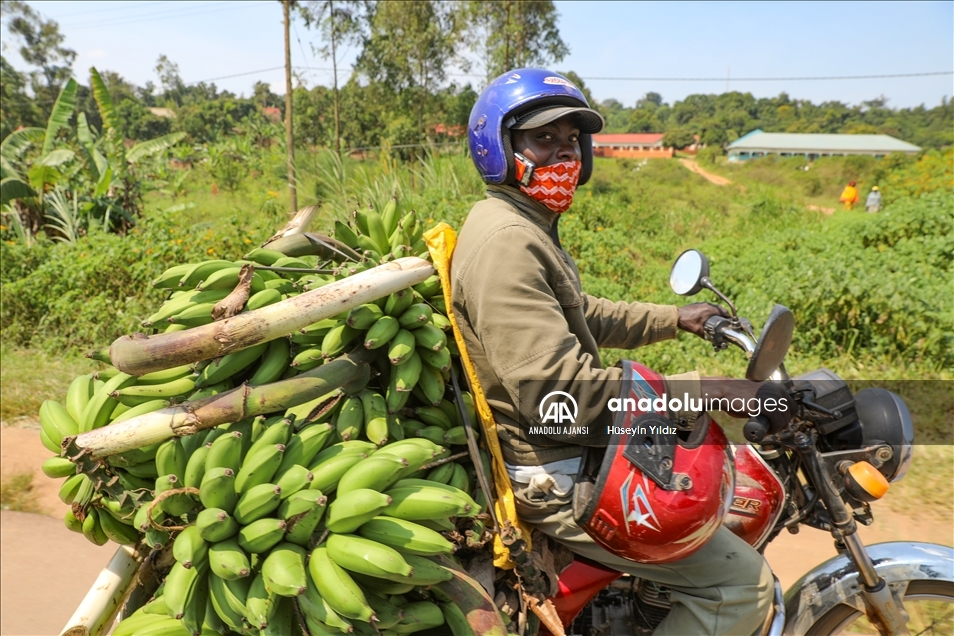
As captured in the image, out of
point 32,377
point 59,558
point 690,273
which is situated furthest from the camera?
point 32,377

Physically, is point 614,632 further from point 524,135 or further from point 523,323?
point 524,135

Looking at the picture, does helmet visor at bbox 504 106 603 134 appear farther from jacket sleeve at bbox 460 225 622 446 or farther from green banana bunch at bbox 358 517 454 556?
green banana bunch at bbox 358 517 454 556

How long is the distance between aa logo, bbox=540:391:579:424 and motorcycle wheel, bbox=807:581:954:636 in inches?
49.2

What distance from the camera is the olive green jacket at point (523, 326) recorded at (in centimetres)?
182

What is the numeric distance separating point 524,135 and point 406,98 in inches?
728

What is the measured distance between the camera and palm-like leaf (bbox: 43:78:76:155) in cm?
1018

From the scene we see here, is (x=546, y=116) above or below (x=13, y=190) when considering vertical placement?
above

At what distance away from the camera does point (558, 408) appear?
187cm

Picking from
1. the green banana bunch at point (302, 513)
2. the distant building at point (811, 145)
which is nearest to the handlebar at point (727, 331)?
the green banana bunch at point (302, 513)

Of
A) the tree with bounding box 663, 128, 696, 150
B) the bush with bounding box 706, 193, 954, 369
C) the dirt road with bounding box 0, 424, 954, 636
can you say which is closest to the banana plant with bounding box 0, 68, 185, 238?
the dirt road with bounding box 0, 424, 954, 636

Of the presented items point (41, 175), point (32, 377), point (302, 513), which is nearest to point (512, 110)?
point (302, 513)

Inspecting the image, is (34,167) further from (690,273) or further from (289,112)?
(690,273)

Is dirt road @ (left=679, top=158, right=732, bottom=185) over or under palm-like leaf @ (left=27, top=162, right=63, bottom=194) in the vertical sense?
under

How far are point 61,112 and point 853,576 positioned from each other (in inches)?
482
